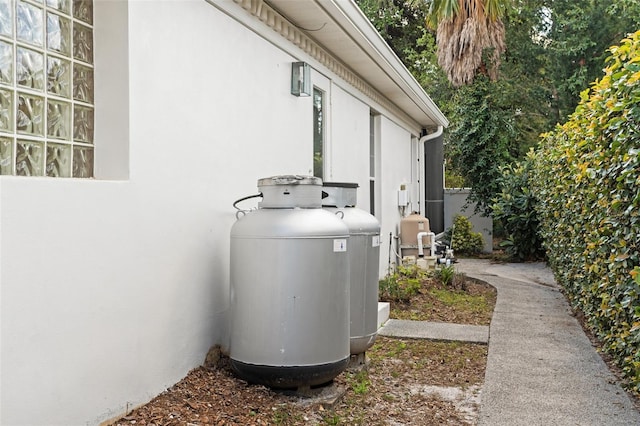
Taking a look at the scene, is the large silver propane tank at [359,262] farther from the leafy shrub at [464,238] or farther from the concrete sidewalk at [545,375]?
the leafy shrub at [464,238]

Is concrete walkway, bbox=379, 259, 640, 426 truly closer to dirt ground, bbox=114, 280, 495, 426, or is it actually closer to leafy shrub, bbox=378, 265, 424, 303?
dirt ground, bbox=114, 280, 495, 426

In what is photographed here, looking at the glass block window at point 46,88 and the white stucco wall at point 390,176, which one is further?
the white stucco wall at point 390,176

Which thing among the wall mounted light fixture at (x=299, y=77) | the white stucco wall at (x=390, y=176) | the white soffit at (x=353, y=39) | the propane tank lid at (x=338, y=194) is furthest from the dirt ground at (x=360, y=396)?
the white stucco wall at (x=390, y=176)

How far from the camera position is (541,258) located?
15156mm

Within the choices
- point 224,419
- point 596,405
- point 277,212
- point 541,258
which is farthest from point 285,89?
point 541,258

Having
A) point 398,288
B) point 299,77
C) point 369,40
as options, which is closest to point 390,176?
point 398,288

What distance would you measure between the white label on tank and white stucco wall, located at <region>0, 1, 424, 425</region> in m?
1.00

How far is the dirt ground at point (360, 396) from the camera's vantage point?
3967 mm

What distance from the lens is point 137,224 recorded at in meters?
3.78

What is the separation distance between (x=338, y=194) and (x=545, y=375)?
2.33m

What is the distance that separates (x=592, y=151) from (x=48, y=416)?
470 centimetres

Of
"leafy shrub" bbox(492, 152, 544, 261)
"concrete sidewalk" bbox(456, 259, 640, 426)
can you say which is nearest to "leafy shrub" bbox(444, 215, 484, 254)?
"leafy shrub" bbox(492, 152, 544, 261)

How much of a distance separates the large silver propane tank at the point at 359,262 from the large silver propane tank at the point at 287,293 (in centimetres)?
93

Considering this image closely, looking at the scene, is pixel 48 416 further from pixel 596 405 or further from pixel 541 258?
pixel 541 258
